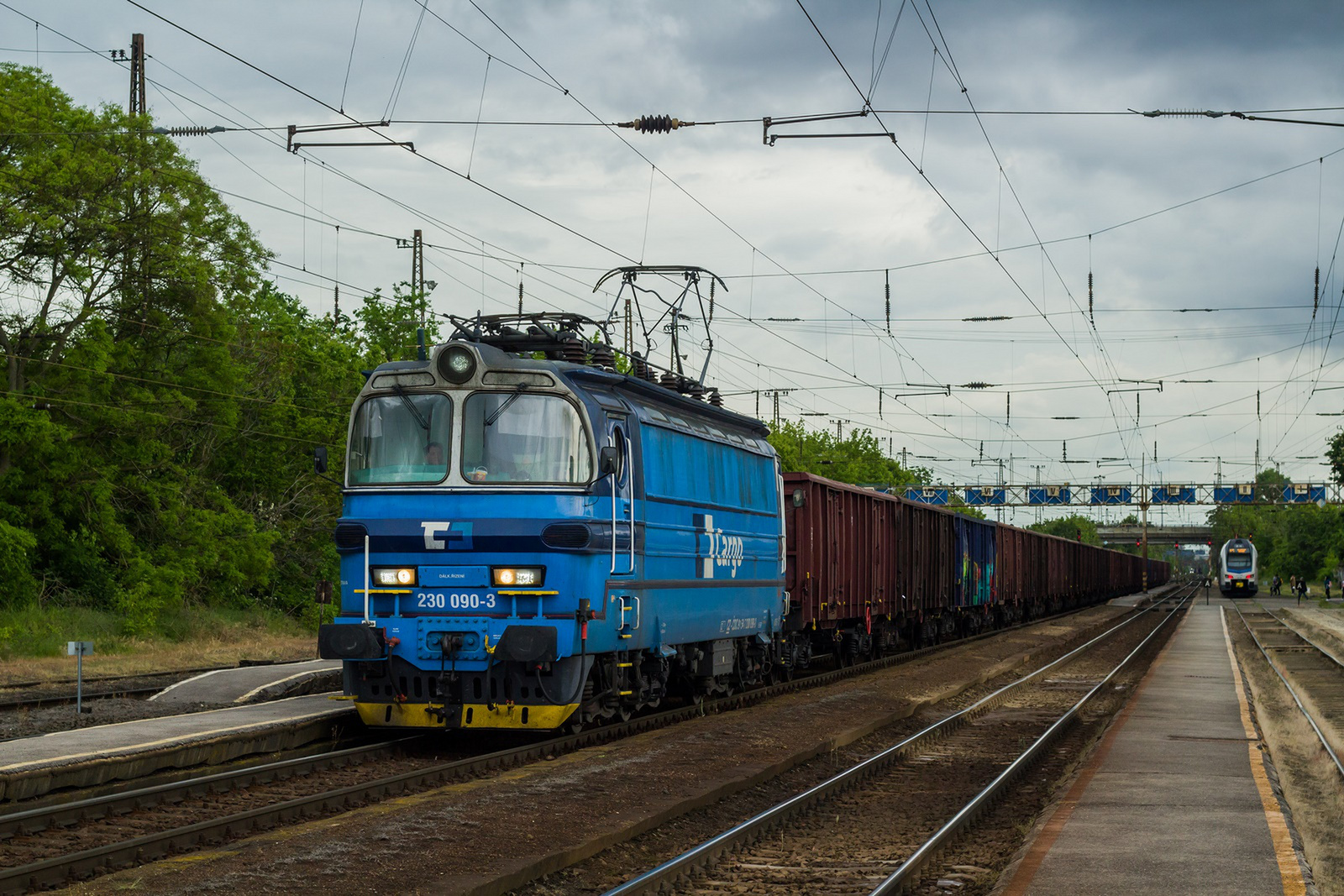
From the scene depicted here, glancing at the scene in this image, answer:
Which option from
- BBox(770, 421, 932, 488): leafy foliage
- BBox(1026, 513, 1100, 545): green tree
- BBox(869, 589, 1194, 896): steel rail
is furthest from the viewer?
BBox(1026, 513, 1100, 545): green tree

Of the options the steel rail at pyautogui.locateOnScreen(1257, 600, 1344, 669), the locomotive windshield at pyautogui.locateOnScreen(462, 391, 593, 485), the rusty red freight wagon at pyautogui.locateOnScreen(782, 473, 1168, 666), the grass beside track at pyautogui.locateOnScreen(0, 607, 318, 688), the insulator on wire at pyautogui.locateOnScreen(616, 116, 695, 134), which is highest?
the insulator on wire at pyautogui.locateOnScreen(616, 116, 695, 134)

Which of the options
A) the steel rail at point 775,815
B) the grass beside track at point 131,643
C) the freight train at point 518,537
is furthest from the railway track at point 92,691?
the steel rail at point 775,815

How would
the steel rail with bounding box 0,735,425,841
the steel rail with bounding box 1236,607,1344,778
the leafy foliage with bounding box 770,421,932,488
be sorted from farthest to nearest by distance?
the leafy foliage with bounding box 770,421,932,488 → the steel rail with bounding box 1236,607,1344,778 → the steel rail with bounding box 0,735,425,841

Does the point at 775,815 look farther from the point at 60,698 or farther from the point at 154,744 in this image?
the point at 60,698

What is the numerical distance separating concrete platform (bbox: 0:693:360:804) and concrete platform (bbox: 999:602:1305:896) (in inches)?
277

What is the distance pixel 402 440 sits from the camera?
1320 cm

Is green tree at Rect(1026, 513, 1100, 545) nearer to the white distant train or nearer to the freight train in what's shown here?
the white distant train

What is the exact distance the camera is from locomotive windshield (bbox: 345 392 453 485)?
13031 millimetres

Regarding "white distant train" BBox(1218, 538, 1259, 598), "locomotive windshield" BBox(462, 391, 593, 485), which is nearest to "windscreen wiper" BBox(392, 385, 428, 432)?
"locomotive windshield" BBox(462, 391, 593, 485)

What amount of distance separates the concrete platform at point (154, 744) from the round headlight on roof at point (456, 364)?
373 cm

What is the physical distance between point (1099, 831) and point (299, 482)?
31.7 m

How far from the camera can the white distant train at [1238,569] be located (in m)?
86.1

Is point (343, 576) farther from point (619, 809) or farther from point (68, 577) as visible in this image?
point (68, 577)

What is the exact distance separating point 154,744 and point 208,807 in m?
1.73
